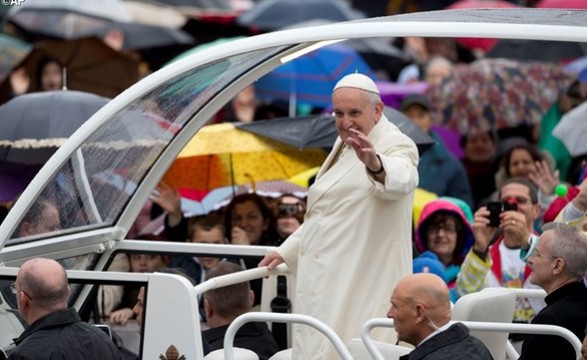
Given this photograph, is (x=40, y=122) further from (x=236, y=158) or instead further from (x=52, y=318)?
(x=52, y=318)

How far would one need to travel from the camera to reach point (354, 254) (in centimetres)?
775

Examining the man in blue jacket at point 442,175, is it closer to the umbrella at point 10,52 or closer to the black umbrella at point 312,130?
the black umbrella at point 312,130

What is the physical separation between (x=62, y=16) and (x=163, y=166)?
1121 centimetres

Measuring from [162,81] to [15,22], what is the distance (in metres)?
13.0

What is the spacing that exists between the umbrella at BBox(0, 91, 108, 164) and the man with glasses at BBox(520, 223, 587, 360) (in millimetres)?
4205

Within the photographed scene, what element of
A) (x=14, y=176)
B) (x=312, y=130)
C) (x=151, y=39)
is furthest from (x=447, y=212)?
(x=151, y=39)

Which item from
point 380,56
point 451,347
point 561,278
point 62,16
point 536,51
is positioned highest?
point 62,16

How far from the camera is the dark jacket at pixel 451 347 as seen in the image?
638cm

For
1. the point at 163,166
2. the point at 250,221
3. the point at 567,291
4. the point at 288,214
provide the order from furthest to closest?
1. the point at 250,221
2. the point at 288,214
3. the point at 163,166
4. the point at 567,291

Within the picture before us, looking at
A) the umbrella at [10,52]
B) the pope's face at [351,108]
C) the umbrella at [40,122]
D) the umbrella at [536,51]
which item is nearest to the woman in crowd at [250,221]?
the umbrella at [40,122]

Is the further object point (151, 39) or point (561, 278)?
point (151, 39)

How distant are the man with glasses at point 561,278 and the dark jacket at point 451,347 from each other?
64 centimetres

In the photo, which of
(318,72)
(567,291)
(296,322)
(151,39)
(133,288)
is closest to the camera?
(296,322)

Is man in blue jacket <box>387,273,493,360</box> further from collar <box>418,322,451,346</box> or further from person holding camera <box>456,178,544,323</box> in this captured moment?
person holding camera <box>456,178,544,323</box>
